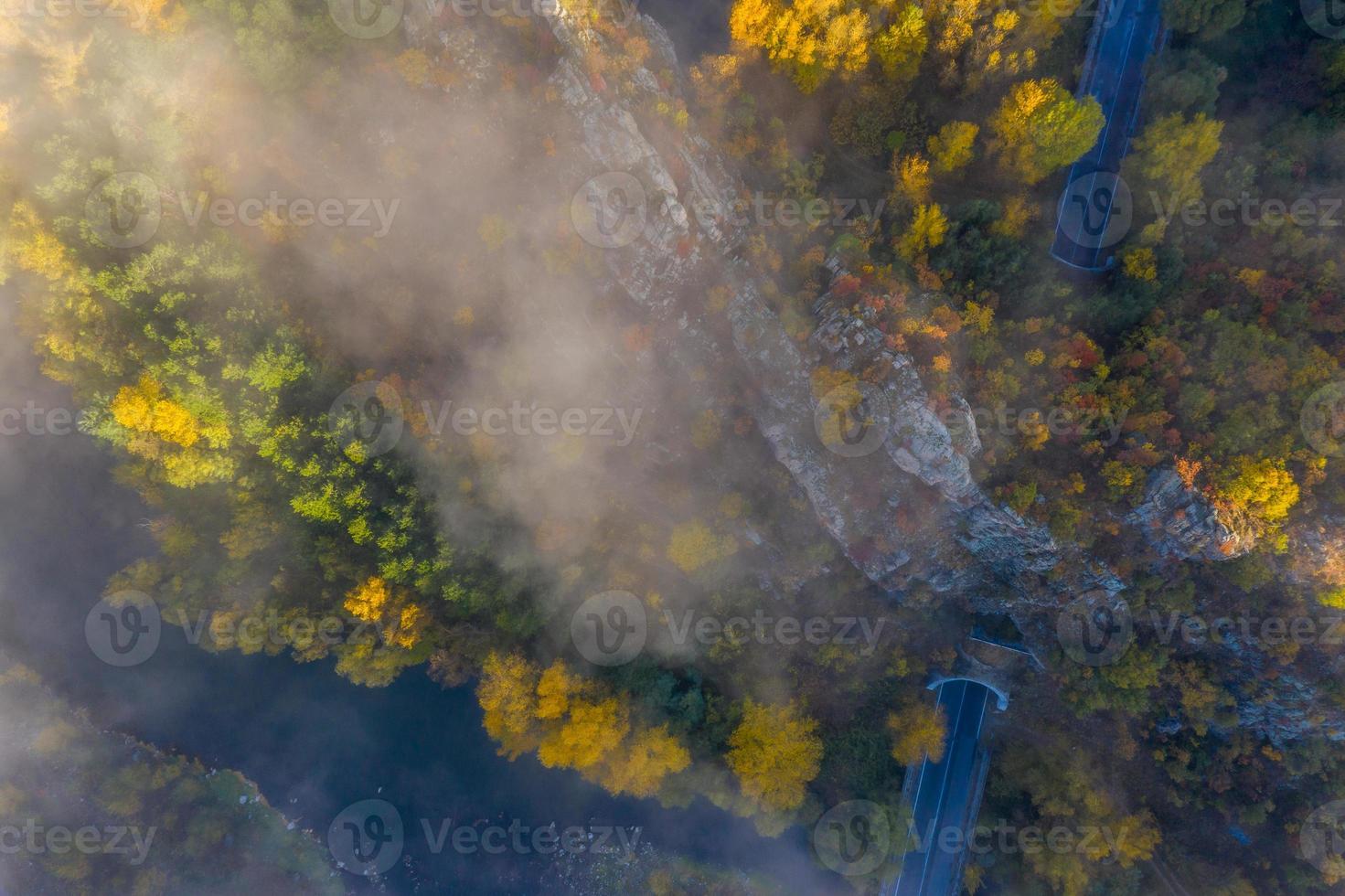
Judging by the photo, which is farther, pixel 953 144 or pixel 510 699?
pixel 510 699

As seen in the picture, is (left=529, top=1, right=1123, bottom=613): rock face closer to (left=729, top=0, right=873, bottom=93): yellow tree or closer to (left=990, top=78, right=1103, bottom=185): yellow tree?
(left=729, top=0, right=873, bottom=93): yellow tree

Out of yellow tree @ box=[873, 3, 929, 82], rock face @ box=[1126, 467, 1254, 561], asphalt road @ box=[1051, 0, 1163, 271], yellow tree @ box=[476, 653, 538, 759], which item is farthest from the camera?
yellow tree @ box=[476, 653, 538, 759]

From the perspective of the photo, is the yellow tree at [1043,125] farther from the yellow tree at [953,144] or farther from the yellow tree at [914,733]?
the yellow tree at [914,733]

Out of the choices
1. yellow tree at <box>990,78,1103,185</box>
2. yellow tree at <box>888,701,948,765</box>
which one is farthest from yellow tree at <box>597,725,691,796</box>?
yellow tree at <box>990,78,1103,185</box>

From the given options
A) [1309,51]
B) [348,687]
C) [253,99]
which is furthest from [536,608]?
[1309,51]

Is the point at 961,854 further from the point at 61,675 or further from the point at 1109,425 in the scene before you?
the point at 61,675

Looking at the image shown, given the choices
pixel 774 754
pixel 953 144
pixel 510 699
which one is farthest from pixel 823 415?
pixel 510 699

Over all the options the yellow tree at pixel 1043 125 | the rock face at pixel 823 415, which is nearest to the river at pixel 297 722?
the rock face at pixel 823 415

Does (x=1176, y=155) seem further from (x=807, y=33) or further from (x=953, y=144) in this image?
(x=807, y=33)
